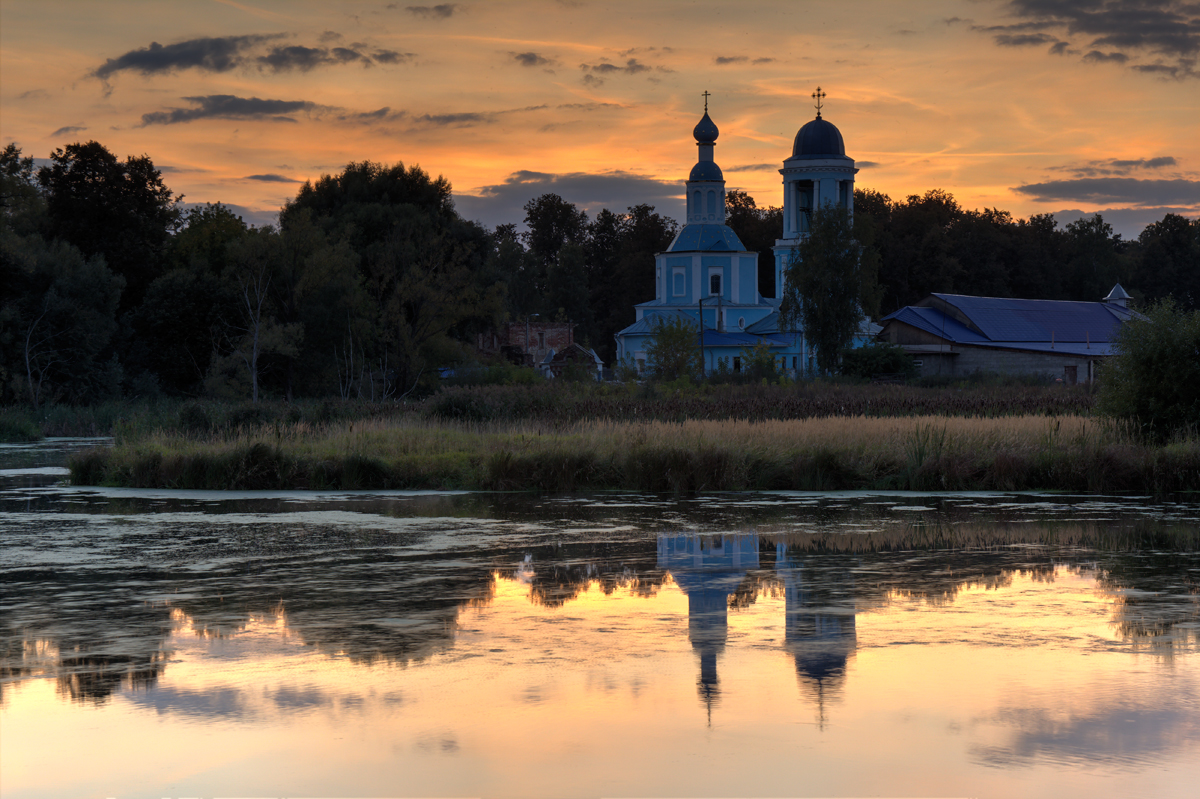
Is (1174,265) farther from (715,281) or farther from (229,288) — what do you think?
(229,288)

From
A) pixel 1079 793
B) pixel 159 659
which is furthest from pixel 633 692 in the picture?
pixel 159 659

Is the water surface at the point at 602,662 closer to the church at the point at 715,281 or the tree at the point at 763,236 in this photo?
the church at the point at 715,281

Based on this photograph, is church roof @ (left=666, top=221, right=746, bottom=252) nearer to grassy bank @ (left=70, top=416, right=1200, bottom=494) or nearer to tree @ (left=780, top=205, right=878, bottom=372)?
tree @ (left=780, top=205, right=878, bottom=372)

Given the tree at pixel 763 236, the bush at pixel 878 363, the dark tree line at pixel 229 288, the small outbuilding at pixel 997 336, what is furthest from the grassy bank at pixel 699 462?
the tree at pixel 763 236

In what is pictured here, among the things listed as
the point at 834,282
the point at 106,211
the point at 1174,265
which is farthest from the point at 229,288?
the point at 1174,265

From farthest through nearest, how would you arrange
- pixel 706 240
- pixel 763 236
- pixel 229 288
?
pixel 763 236
pixel 706 240
pixel 229 288

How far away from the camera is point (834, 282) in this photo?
69188 mm

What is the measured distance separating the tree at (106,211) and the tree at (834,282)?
3602 cm

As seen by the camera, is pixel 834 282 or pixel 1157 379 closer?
pixel 1157 379

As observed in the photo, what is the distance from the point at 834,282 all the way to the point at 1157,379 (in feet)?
139

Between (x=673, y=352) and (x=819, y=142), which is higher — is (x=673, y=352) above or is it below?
below

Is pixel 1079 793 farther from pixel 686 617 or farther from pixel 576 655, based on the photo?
pixel 686 617

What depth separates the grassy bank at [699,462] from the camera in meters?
24.0

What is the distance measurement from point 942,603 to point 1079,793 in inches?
214
